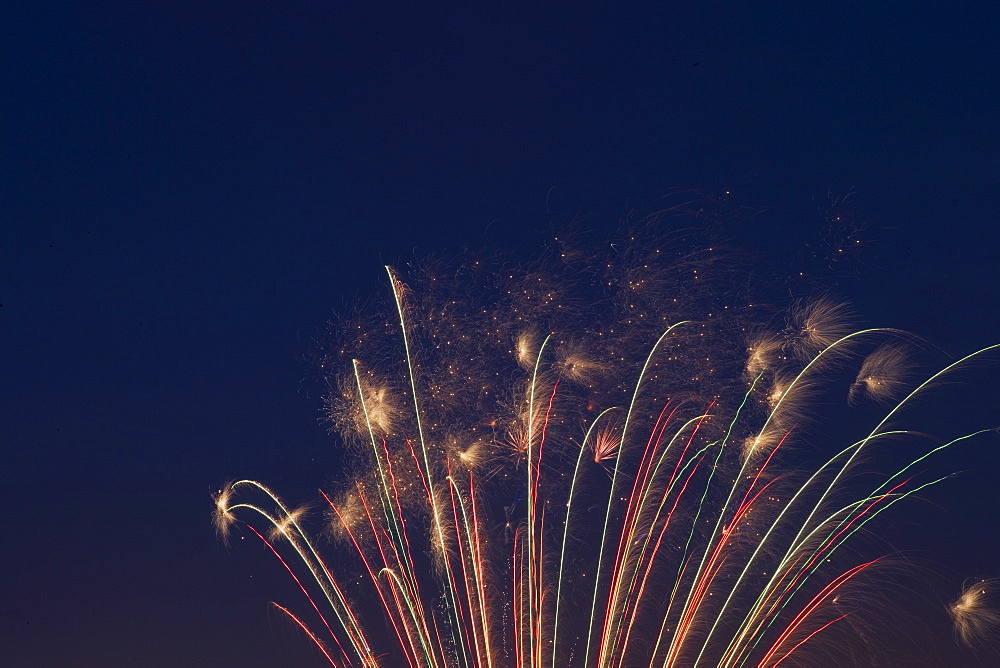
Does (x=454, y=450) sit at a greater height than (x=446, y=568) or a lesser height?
greater

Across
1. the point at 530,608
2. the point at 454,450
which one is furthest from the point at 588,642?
the point at 454,450

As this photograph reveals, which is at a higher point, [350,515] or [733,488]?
[350,515]

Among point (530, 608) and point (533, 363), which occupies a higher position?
point (533, 363)

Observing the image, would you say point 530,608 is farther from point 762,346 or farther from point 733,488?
point 762,346

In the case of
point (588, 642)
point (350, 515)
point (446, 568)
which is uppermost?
point (350, 515)

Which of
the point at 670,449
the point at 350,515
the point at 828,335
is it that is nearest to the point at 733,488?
the point at 670,449

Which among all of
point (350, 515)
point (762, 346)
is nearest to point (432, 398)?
point (350, 515)

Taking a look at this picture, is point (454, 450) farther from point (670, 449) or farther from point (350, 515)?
point (670, 449)

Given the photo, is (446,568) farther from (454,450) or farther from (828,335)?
(828,335)
